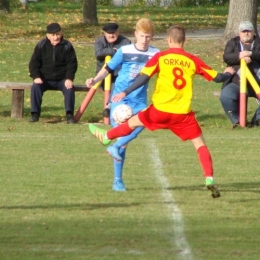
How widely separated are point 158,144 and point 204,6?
31226mm

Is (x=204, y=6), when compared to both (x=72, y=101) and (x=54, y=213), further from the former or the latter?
(x=54, y=213)

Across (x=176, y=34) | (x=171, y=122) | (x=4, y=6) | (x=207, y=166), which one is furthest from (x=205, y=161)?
(x=4, y=6)

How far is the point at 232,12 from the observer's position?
23453 millimetres

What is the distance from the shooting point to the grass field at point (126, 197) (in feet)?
23.2

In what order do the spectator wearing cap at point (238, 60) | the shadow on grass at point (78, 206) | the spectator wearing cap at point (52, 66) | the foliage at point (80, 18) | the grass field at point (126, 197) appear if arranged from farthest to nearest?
1. the foliage at point (80, 18)
2. the spectator wearing cap at point (52, 66)
3. the spectator wearing cap at point (238, 60)
4. the shadow on grass at point (78, 206)
5. the grass field at point (126, 197)

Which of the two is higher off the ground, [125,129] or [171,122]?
[171,122]

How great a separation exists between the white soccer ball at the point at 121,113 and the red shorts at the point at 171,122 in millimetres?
390

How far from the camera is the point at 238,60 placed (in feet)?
49.2

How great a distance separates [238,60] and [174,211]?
6.93 metres

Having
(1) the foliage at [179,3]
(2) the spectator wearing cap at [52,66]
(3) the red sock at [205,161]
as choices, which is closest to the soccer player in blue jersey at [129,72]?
(3) the red sock at [205,161]

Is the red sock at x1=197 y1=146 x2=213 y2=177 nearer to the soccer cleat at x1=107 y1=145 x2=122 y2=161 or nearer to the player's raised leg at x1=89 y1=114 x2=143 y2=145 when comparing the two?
the player's raised leg at x1=89 y1=114 x2=143 y2=145

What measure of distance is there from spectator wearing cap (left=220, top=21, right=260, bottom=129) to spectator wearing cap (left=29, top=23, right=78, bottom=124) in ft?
8.60

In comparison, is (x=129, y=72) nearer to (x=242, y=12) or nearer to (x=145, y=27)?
(x=145, y=27)

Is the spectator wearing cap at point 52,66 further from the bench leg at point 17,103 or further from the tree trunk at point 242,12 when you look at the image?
the tree trunk at point 242,12
